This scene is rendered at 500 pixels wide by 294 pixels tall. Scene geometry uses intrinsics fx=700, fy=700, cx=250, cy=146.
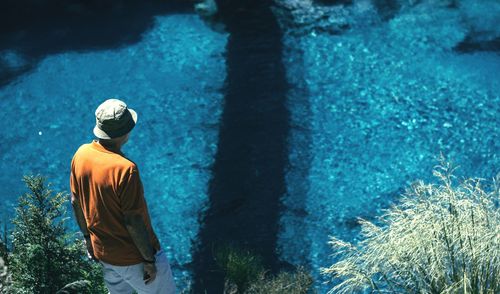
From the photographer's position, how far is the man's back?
3.86 metres

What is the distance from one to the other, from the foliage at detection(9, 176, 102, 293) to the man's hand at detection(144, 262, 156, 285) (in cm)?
97

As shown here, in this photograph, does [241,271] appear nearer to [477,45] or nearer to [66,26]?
[477,45]

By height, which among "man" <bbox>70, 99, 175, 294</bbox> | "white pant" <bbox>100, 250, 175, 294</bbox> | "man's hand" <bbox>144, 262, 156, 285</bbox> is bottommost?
"white pant" <bbox>100, 250, 175, 294</bbox>

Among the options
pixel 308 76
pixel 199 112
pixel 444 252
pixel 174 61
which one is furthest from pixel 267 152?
pixel 444 252

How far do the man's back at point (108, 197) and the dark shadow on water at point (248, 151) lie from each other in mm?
2025

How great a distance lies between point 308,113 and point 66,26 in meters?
4.05

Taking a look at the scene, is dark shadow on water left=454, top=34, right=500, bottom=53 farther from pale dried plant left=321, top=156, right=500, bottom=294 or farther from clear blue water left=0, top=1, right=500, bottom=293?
pale dried plant left=321, top=156, right=500, bottom=294

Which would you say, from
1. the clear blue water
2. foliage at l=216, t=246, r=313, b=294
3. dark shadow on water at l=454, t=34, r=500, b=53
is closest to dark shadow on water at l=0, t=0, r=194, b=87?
the clear blue water

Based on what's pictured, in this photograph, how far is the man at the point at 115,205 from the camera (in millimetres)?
3881

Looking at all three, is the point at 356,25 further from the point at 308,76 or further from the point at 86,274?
the point at 86,274

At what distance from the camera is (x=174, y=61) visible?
9273 mm

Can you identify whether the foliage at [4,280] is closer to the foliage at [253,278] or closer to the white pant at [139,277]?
the white pant at [139,277]

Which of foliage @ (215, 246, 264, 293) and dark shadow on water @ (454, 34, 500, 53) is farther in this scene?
dark shadow on water @ (454, 34, 500, 53)

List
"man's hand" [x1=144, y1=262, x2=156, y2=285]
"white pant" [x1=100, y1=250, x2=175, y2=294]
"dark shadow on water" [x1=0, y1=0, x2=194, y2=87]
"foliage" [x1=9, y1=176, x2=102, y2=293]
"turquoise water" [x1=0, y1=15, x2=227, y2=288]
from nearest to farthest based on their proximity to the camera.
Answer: "man's hand" [x1=144, y1=262, x2=156, y2=285] → "white pant" [x1=100, y1=250, x2=175, y2=294] → "foliage" [x1=9, y1=176, x2=102, y2=293] → "turquoise water" [x1=0, y1=15, x2=227, y2=288] → "dark shadow on water" [x1=0, y1=0, x2=194, y2=87]
